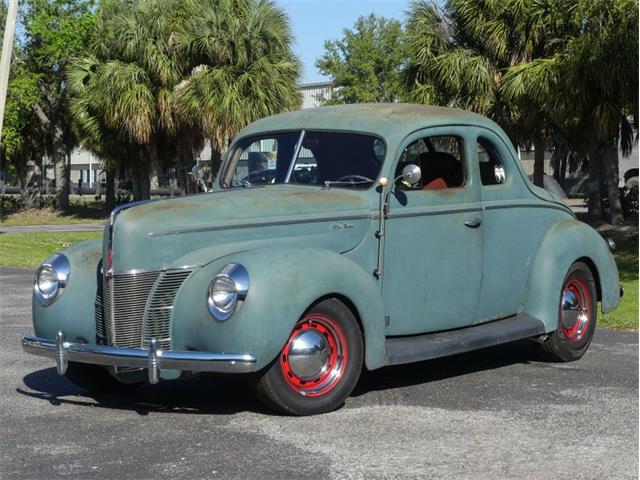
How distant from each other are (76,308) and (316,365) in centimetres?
159

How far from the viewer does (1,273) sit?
17.9 metres

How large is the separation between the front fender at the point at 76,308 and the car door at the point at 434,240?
188 cm

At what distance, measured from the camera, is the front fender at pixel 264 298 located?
6.46m

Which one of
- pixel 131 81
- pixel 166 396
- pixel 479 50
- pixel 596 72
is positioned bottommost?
pixel 166 396

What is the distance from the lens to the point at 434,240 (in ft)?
25.9

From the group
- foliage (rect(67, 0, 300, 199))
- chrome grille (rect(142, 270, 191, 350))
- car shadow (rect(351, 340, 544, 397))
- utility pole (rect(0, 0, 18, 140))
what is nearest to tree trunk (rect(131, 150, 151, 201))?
foliage (rect(67, 0, 300, 199))

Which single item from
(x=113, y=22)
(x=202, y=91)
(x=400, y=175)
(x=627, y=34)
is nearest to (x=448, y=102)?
(x=202, y=91)

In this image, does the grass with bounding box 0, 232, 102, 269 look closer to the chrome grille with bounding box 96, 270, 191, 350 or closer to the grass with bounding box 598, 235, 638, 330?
the grass with bounding box 598, 235, 638, 330

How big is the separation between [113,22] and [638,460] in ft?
99.1

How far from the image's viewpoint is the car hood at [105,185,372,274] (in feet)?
22.4

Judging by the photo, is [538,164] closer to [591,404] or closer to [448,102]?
[448,102]

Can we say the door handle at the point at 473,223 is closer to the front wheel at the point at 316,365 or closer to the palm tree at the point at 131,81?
the front wheel at the point at 316,365

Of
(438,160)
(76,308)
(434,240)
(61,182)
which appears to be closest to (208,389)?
A: (76,308)

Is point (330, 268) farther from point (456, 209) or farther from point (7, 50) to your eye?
point (7, 50)
